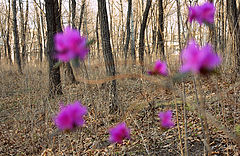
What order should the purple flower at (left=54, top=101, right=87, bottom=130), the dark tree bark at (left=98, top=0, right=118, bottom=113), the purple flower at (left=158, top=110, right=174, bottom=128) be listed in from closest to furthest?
the purple flower at (left=54, top=101, right=87, bottom=130), the purple flower at (left=158, top=110, right=174, bottom=128), the dark tree bark at (left=98, top=0, right=118, bottom=113)

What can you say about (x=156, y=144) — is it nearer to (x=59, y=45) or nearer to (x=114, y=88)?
(x=114, y=88)

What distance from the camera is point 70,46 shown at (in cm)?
31

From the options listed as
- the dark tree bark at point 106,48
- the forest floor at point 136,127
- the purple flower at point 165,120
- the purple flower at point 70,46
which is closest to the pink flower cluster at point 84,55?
the purple flower at point 70,46

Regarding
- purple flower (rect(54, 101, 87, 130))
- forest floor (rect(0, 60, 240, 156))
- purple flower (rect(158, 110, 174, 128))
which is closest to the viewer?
purple flower (rect(54, 101, 87, 130))

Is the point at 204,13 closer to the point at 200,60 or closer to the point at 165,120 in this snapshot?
the point at 200,60

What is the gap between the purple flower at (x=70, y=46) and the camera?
309 mm

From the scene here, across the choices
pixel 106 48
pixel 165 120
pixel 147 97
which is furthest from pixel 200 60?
pixel 106 48

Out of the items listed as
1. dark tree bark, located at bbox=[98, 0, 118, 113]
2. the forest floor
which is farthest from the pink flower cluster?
dark tree bark, located at bbox=[98, 0, 118, 113]

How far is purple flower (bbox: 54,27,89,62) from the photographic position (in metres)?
0.31

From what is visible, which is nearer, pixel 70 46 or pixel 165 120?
pixel 70 46

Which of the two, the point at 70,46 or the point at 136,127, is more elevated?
the point at 70,46

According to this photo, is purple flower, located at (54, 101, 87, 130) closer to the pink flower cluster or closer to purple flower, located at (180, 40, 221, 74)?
the pink flower cluster

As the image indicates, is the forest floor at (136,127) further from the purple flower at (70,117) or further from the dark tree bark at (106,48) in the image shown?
the purple flower at (70,117)

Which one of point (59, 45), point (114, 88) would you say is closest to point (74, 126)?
point (59, 45)
